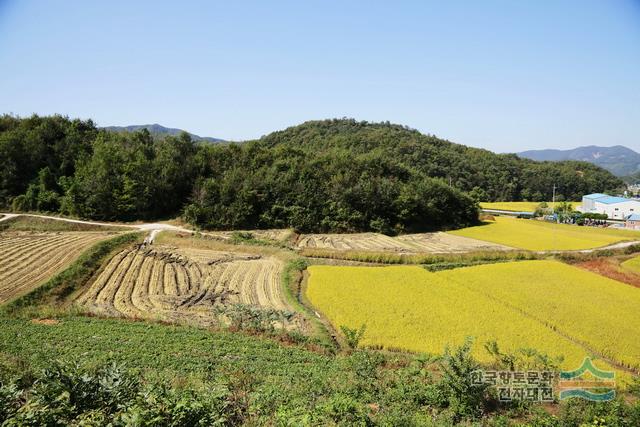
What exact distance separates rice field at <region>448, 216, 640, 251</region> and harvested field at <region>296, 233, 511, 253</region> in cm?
306

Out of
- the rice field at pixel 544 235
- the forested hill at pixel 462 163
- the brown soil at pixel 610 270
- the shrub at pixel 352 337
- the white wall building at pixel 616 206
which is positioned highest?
the forested hill at pixel 462 163

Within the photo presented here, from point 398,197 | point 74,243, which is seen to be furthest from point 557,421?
point 398,197

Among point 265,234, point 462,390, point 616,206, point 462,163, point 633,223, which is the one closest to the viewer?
point 462,390

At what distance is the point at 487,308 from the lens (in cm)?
2203

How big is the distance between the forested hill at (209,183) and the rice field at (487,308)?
62.5 feet

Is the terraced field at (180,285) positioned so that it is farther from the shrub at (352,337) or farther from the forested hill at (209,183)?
the forested hill at (209,183)

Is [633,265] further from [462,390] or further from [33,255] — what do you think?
[33,255]

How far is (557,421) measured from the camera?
9617mm

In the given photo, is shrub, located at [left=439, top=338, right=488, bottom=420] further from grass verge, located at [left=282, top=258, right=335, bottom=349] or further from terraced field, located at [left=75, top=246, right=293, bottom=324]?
terraced field, located at [left=75, top=246, right=293, bottom=324]

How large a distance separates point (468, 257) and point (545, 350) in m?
18.2

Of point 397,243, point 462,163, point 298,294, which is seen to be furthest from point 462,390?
point 462,163

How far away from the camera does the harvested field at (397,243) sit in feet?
129

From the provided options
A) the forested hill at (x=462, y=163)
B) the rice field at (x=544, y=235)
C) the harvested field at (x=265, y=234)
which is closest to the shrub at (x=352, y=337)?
the harvested field at (x=265, y=234)

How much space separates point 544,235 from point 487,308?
2987 centimetres
